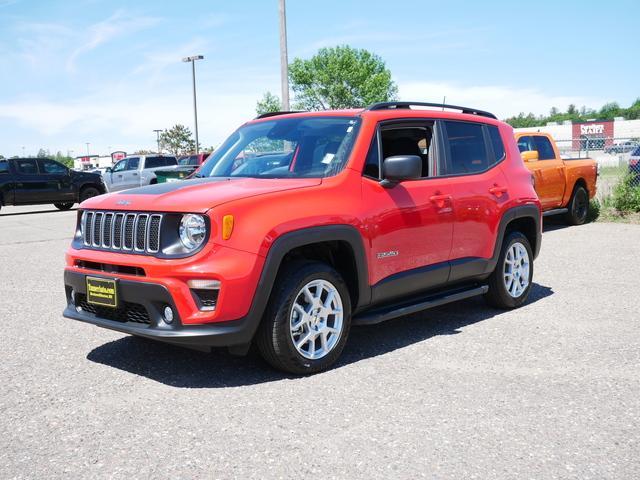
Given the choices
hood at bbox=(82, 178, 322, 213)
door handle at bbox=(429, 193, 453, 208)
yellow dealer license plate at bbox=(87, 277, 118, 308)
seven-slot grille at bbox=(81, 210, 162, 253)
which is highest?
hood at bbox=(82, 178, 322, 213)

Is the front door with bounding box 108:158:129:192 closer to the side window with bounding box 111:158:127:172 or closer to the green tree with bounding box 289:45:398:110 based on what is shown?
the side window with bounding box 111:158:127:172

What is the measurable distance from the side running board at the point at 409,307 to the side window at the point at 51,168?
18925mm

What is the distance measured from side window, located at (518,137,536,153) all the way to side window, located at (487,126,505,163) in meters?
6.22

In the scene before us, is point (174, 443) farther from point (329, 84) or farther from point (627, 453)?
point (329, 84)

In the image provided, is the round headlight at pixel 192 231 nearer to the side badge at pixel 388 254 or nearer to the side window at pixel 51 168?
the side badge at pixel 388 254

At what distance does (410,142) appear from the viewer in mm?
5539

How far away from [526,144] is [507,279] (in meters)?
6.65

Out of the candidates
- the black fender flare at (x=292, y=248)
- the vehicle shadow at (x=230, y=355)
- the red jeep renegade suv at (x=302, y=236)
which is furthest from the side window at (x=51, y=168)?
the black fender flare at (x=292, y=248)

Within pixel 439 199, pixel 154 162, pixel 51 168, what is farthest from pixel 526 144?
pixel 154 162

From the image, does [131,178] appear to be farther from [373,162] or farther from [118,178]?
[373,162]

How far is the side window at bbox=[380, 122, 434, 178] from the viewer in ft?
17.3

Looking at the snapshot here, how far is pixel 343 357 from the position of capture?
4984 mm

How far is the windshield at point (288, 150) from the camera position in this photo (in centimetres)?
491

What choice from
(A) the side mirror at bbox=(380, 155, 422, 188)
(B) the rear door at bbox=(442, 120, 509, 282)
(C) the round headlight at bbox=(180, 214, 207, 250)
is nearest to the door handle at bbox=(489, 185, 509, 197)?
(B) the rear door at bbox=(442, 120, 509, 282)
